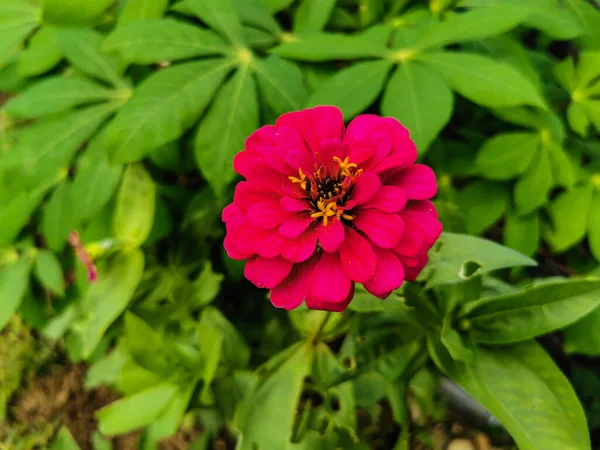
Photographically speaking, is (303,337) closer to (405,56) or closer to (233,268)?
(233,268)

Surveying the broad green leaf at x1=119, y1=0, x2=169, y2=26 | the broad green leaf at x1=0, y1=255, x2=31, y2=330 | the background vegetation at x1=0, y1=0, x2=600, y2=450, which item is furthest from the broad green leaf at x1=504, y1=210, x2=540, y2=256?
the broad green leaf at x1=0, y1=255, x2=31, y2=330

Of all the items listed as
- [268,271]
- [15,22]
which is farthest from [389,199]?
[15,22]

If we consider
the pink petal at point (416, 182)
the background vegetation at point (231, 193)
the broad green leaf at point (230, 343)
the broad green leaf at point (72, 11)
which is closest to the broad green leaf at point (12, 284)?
the background vegetation at point (231, 193)

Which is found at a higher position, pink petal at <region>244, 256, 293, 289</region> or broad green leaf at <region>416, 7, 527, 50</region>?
broad green leaf at <region>416, 7, 527, 50</region>

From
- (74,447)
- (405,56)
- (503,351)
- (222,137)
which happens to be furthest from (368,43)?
(74,447)

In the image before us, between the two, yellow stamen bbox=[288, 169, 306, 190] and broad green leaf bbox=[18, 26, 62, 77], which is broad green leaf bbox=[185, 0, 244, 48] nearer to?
broad green leaf bbox=[18, 26, 62, 77]
